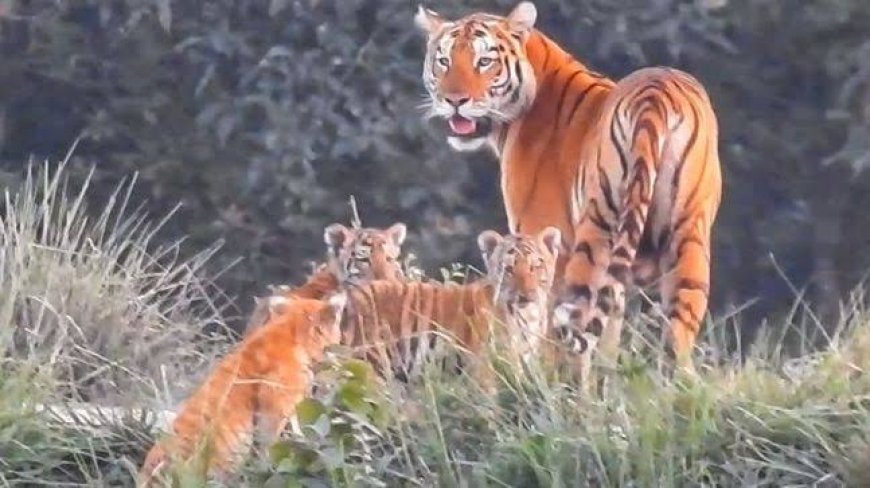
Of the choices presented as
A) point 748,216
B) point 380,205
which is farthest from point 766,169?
point 380,205

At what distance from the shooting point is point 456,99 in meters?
8.30

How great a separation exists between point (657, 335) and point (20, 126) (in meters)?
7.12

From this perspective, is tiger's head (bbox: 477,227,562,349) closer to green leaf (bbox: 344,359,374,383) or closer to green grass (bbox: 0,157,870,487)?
green grass (bbox: 0,157,870,487)

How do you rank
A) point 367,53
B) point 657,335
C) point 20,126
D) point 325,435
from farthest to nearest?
point 20,126 < point 367,53 < point 657,335 < point 325,435

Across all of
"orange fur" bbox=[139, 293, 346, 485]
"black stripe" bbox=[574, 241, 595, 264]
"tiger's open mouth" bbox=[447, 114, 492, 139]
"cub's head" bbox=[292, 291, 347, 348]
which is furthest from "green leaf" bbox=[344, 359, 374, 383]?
"tiger's open mouth" bbox=[447, 114, 492, 139]

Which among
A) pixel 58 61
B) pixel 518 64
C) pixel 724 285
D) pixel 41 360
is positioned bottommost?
pixel 724 285

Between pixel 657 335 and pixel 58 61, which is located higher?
pixel 657 335

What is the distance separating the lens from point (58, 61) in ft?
45.8

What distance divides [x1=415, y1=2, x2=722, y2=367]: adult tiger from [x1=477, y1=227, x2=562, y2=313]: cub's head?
0.26ft

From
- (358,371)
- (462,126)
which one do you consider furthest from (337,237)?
(358,371)

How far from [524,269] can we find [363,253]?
0.94 meters

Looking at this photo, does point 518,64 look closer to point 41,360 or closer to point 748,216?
point 41,360

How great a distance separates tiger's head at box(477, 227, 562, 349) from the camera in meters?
7.73

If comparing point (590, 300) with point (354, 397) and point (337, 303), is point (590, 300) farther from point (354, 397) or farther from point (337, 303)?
point (354, 397)
